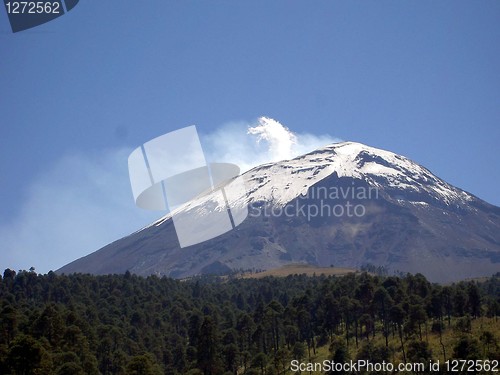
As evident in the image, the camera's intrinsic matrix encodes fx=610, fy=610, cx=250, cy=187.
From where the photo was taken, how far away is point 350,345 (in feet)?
281

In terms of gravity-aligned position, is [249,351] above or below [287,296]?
below

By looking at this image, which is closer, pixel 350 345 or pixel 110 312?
pixel 350 345

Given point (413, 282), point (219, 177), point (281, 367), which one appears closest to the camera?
point (219, 177)

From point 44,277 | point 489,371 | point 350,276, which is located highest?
point 44,277

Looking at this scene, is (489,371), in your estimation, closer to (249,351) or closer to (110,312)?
(249,351)

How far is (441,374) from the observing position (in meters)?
59.5

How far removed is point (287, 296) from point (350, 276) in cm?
2445

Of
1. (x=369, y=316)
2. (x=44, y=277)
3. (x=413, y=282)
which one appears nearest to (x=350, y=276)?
(x=413, y=282)

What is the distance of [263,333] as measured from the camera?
8762 centimetres

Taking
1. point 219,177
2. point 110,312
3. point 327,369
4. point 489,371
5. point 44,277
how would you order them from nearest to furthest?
1. point 219,177
2. point 489,371
3. point 327,369
4. point 110,312
5. point 44,277

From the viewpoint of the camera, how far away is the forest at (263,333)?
65125 millimetres

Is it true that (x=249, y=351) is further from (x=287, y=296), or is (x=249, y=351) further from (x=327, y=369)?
(x=287, y=296)

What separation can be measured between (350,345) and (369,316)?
5.60 m

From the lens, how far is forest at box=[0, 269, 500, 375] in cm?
6512
